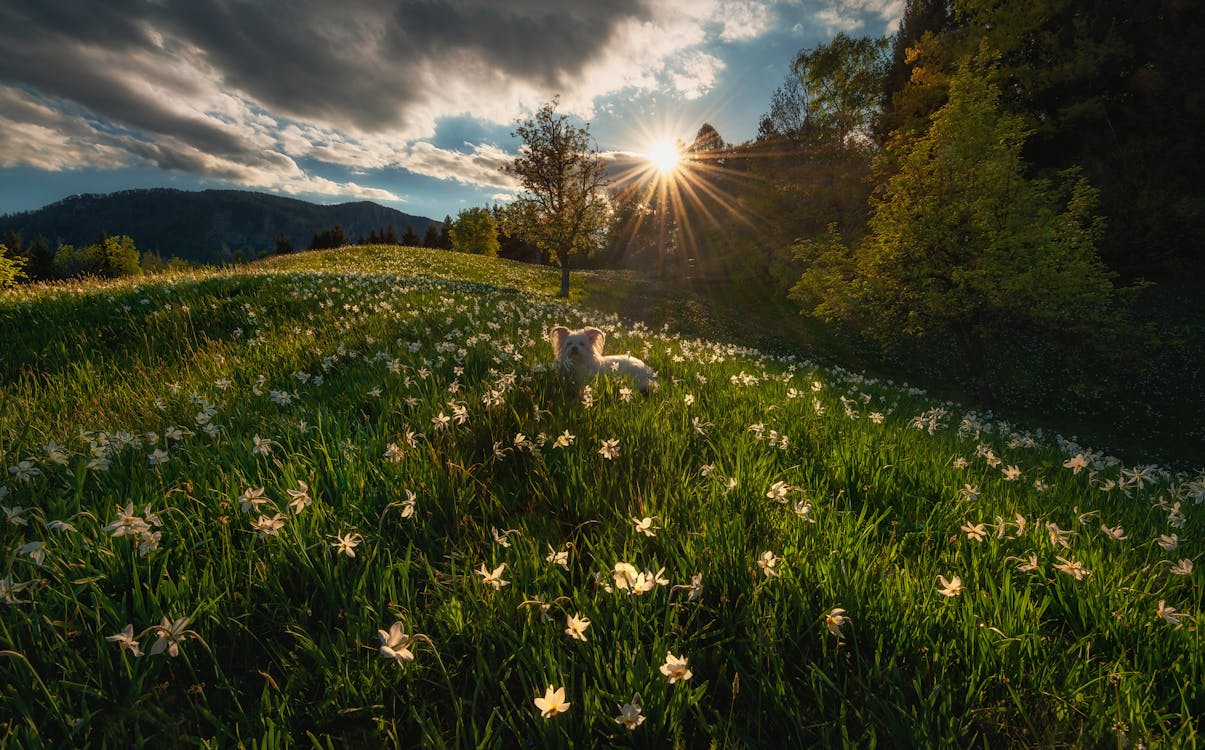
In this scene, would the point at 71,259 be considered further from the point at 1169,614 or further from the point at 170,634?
the point at 1169,614

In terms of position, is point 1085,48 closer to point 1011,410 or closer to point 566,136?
point 1011,410

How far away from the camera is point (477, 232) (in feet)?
321

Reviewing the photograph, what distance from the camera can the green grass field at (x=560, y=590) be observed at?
152 centimetres

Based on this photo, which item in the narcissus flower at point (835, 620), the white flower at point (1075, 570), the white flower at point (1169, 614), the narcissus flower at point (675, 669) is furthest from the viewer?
the white flower at point (1075, 570)

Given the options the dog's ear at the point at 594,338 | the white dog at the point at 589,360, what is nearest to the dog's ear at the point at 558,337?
the white dog at the point at 589,360

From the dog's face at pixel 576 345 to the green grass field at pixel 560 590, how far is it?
4.58 feet

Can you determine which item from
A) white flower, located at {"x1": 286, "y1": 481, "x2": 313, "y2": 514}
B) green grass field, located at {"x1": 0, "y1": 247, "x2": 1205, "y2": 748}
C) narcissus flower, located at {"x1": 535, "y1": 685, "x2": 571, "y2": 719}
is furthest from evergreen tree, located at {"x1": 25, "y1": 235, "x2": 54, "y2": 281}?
narcissus flower, located at {"x1": 535, "y1": 685, "x2": 571, "y2": 719}

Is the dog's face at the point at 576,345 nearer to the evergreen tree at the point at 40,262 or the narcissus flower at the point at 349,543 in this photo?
the narcissus flower at the point at 349,543

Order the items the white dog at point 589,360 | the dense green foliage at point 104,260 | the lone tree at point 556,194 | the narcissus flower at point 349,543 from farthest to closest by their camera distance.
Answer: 1. the dense green foliage at point 104,260
2. the lone tree at point 556,194
3. the white dog at point 589,360
4. the narcissus flower at point 349,543

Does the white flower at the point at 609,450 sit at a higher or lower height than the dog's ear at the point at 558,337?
lower

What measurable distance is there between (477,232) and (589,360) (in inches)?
3985

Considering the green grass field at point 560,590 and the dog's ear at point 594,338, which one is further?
the dog's ear at point 594,338

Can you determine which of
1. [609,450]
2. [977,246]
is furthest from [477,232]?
[609,450]

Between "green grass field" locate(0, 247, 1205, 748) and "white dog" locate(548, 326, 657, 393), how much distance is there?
4.04 ft
